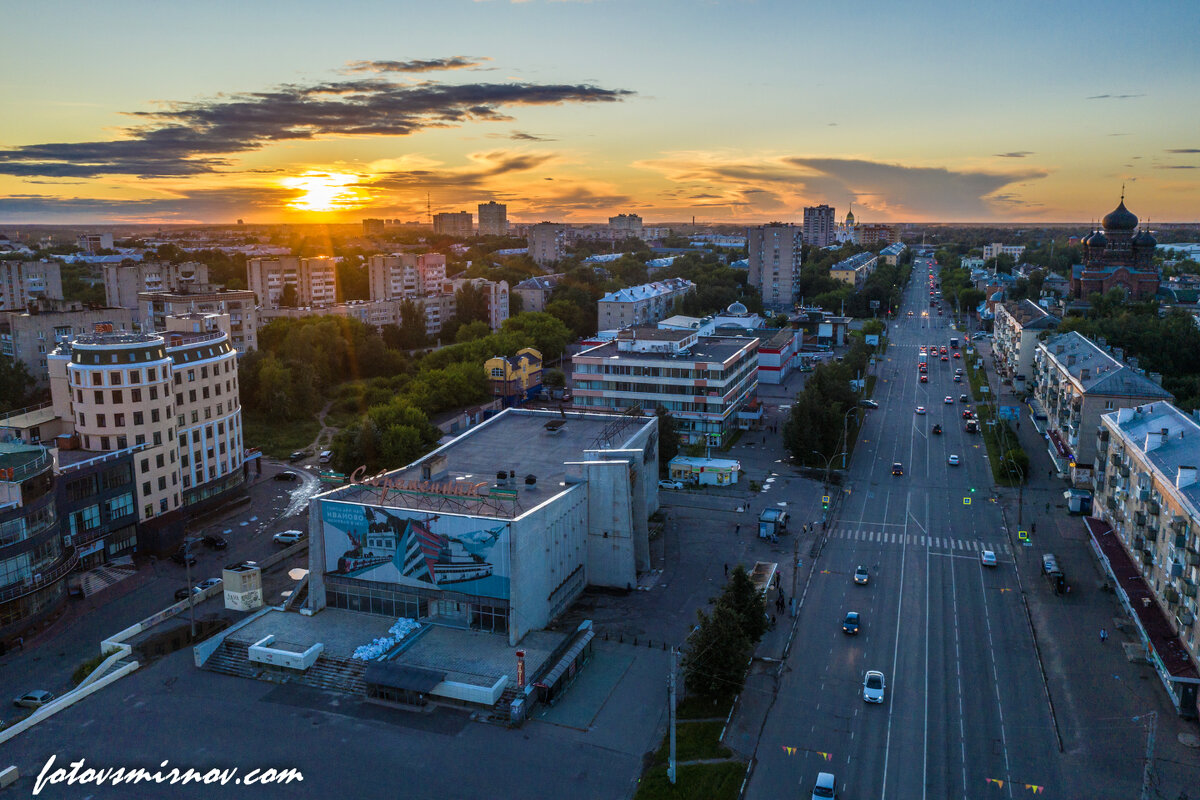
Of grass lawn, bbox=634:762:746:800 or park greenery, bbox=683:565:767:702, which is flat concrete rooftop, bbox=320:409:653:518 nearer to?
park greenery, bbox=683:565:767:702

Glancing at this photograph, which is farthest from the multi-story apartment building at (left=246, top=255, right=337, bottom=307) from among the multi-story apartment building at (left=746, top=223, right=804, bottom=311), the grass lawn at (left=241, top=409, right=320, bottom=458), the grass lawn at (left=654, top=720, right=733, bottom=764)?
the grass lawn at (left=654, top=720, right=733, bottom=764)

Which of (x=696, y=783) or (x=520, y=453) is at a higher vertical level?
(x=520, y=453)

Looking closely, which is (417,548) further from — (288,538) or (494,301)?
(494,301)

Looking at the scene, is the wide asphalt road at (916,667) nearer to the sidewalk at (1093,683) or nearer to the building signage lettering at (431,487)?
the sidewalk at (1093,683)

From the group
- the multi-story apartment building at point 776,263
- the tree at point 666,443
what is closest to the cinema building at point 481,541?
the tree at point 666,443


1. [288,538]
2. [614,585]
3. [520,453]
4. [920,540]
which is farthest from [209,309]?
[920,540]

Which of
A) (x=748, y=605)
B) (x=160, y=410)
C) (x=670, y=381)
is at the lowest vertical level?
(x=748, y=605)
